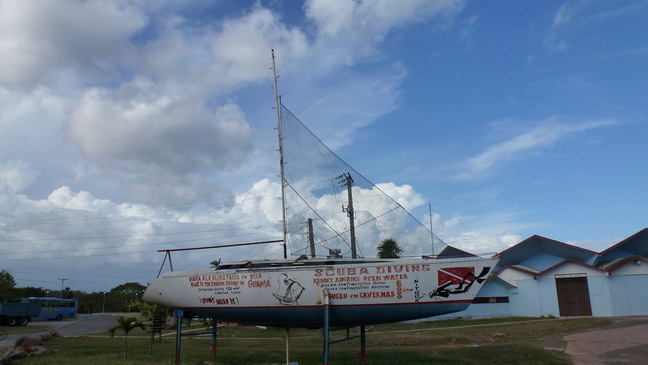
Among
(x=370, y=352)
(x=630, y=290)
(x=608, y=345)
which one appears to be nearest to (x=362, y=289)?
(x=370, y=352)

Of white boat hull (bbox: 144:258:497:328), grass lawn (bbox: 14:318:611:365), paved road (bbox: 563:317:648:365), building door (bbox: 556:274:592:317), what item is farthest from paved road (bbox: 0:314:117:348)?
building door (bbox: 556:274:592:317)

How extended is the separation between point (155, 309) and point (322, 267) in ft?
30.6

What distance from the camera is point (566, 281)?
32.1 m

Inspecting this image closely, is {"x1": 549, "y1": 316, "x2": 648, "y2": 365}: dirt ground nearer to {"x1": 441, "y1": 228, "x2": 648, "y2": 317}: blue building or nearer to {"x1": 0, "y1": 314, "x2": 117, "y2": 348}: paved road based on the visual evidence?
{"x1": 441, "y1": 228, "x2": 648, "y2": 317}: blue building

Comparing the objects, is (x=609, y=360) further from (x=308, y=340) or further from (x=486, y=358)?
(x=308, y=340)

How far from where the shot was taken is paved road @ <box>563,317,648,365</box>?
13443 millimetres

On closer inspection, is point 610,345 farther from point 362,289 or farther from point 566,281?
point 566,281

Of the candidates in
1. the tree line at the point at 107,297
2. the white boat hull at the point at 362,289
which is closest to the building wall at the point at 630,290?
the white boat hull at the point at 362,289

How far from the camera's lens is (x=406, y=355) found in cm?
1495

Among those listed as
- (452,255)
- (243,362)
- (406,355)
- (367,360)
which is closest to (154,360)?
(243,362)

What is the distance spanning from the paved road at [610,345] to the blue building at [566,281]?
9.57 metres

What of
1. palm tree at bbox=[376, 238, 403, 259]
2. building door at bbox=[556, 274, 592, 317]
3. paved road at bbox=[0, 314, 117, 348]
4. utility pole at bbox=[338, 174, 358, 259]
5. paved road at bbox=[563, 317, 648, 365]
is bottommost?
paved road at bbox=[0, 314, 117, 348]

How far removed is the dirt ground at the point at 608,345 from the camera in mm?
13447

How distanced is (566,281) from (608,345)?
17.3m
